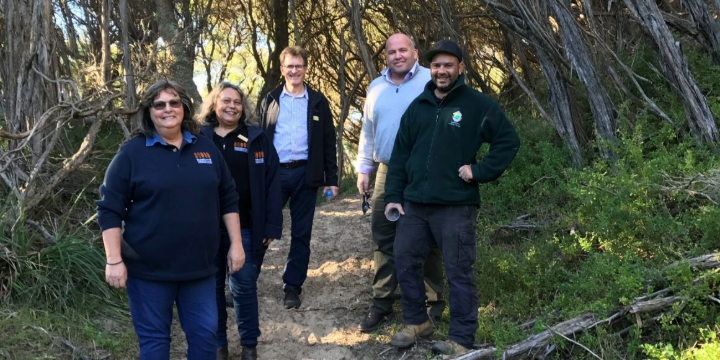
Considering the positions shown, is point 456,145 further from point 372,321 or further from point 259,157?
point 372,321

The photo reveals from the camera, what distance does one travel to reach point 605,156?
5469 millimetres

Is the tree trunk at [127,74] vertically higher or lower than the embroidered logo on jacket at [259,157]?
higher

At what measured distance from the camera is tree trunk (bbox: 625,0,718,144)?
16.7 feet

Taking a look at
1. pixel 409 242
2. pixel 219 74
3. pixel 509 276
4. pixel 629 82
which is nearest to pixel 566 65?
pixel 629 82

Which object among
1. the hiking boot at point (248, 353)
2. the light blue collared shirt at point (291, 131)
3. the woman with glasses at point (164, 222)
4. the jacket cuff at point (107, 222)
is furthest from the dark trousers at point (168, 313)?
the light blue collared shirt at point (291, 131)

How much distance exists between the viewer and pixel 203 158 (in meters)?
3.39

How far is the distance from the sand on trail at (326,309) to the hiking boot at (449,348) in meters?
0.27

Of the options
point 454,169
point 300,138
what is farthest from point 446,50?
point 300,138

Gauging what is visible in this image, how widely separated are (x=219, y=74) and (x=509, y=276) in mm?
8101

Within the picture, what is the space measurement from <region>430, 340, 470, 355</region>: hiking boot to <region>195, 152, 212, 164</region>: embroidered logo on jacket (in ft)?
5.55

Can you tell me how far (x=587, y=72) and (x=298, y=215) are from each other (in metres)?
2.74

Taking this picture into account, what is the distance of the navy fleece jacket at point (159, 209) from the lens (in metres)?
3.18

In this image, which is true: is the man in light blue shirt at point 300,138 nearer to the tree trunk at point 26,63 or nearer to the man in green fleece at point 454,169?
the man in green fleece at point 454,169

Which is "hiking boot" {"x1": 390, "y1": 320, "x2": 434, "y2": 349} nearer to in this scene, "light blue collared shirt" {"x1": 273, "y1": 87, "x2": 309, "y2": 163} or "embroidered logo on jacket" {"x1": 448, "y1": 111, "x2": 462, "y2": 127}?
"embroidered logo on jacket" {"x1": 448, "y1": 111, "x2": 462, "y2": 127}
